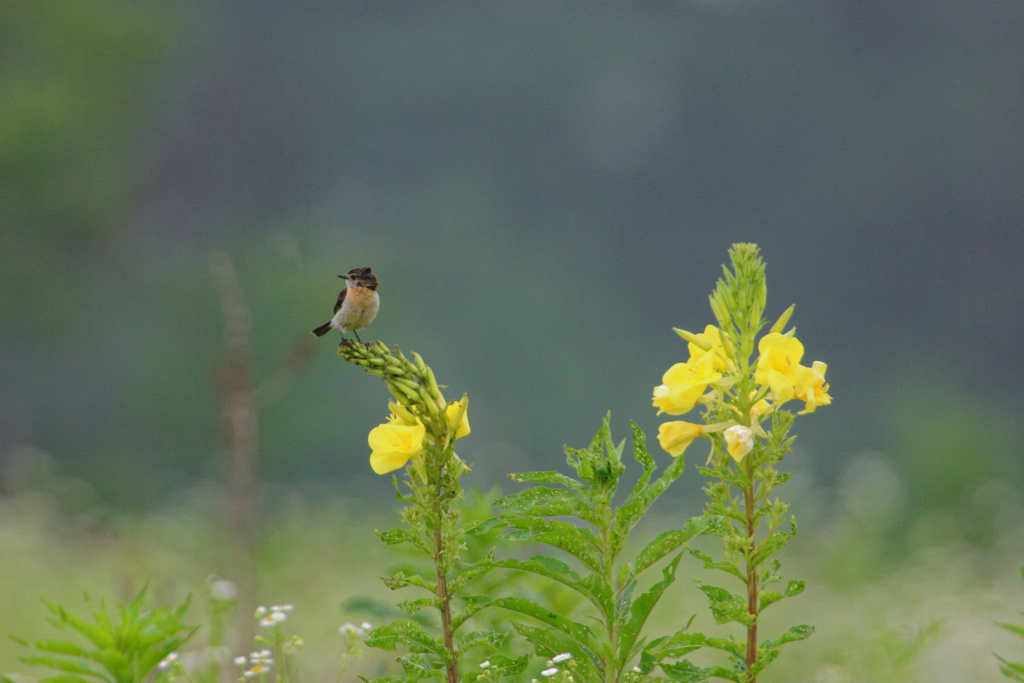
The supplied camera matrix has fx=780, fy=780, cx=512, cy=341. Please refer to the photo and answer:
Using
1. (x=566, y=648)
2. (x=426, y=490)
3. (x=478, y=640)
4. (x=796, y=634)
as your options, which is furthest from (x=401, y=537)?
(x=796, y=634)

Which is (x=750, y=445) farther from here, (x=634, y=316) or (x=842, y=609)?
(x=634, y=316)

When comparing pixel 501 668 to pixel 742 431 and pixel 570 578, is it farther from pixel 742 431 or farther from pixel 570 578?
pixel 742 431

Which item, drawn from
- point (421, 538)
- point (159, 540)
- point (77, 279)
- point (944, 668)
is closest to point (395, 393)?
point (421, 538)

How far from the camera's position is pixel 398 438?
127 cm

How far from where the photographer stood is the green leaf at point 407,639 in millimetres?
1205

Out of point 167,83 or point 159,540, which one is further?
point 167,83

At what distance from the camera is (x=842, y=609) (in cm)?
472

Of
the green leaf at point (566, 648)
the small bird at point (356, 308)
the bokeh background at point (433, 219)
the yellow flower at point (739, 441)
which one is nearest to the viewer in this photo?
the yellow flower at point (739, 441)

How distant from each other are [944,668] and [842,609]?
1232 mm

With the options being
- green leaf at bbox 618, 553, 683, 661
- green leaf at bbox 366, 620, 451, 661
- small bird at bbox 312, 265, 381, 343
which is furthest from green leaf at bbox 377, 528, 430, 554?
small bird at bbox 312, 265, 381, 343

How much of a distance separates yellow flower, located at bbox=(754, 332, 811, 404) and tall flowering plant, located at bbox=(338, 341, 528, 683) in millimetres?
471

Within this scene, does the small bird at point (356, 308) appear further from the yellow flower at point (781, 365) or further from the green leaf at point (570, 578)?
the yellow flower at point (781, 365)

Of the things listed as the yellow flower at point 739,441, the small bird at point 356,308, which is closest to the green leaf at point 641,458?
the yellow flower at point 739,441

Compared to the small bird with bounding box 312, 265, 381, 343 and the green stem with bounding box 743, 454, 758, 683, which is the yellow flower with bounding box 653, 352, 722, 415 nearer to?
the green stem with bounding box 743, 454, 758, 683
